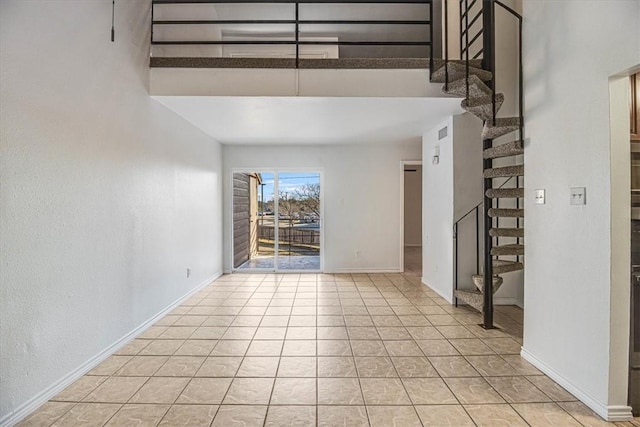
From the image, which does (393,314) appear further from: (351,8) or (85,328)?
(351,8)

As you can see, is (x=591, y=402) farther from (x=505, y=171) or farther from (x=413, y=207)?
(x=413, y=207)

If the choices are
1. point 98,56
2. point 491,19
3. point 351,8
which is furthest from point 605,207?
point 351,8

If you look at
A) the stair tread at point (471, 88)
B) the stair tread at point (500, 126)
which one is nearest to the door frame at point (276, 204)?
the stair tread at point (471, 88)

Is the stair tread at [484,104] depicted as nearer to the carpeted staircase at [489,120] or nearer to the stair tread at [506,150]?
the carpeted staircase at [489,120]

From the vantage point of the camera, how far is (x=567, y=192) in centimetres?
243

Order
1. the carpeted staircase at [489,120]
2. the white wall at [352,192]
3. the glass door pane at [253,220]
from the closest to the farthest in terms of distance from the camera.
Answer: the carpeted staircase at [489,120], the white wall at [352,192], the glass door pane at [253,220]

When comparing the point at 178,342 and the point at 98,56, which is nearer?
the point at 98,56

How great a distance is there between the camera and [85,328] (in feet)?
8.78

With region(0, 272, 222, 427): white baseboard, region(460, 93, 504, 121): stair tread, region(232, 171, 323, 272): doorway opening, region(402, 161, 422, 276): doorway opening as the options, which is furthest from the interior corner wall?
region(402, 161, 422, 276): doorway opening

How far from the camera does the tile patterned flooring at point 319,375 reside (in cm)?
216

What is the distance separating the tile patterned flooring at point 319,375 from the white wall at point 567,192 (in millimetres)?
272

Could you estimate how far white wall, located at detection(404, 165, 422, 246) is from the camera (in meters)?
10.9

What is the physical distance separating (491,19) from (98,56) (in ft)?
11.6

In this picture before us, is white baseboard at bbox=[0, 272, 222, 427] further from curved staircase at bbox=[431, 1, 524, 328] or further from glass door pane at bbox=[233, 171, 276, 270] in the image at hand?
curved staircase at bbox=[431, 1, 524, 328]
